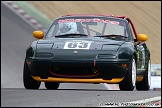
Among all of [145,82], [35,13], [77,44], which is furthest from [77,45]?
[35,13]

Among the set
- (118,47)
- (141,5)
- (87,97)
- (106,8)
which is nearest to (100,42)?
(118,47)

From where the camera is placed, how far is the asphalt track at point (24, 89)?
7.29 metres

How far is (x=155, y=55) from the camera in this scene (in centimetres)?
2627

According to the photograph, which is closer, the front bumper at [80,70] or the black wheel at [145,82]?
the front bumper at [80,70]

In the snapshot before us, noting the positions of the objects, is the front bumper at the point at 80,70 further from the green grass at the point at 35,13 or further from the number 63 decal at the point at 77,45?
the green grass at the point at 35,13

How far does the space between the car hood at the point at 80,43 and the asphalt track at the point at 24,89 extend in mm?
673

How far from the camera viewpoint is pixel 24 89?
1011cm

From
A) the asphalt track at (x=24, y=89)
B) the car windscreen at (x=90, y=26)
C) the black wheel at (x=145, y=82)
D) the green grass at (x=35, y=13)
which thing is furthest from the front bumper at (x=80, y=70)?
the green grass at (x=35, y=13)

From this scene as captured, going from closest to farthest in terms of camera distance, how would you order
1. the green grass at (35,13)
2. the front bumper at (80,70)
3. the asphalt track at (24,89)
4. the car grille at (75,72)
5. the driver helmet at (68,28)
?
the asphalt track at (24,89)
the front bumper at (80,70)
the car grille at (75,72)
the driver helmet at (68,28)
the green grass at (35,13)

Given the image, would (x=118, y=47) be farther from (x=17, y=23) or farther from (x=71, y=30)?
(x=17, y=23)

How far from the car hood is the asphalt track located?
673 millimetres

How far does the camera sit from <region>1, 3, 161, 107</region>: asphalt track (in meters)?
7.29

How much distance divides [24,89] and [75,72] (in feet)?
2.70

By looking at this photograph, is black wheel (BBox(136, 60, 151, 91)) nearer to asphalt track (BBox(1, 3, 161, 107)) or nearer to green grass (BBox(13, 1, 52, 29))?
asphalt track (BBox(1, 3, 161, 107))
